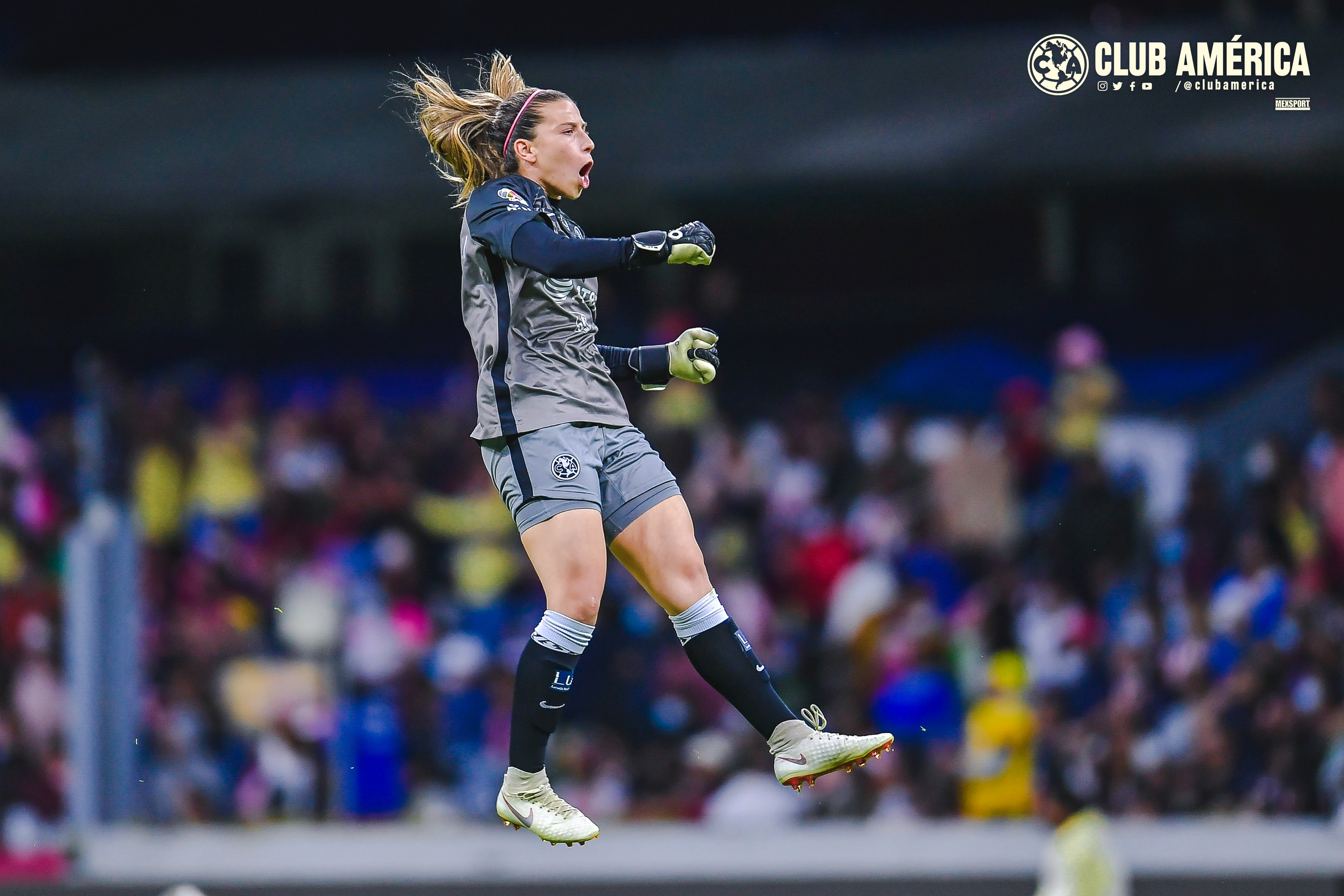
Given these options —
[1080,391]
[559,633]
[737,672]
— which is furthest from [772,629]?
[559,633]

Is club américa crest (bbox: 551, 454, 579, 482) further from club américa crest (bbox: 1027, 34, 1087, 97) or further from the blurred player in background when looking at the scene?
the blurred player in background

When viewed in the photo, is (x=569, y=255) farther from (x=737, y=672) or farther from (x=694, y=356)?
(x=737, y=672)

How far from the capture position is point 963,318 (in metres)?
15.7

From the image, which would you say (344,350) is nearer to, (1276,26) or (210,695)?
(210,695)

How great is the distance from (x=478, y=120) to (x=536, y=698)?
1.66 metres

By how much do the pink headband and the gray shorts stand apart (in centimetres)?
84

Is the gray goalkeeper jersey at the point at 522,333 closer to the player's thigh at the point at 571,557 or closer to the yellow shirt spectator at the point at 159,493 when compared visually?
the player's thigh at the point at 571,557

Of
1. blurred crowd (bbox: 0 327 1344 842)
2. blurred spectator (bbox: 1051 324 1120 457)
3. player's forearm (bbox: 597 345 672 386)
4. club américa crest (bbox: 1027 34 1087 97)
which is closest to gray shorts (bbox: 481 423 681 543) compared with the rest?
player's forearm (bbox: 597 345 672 386)

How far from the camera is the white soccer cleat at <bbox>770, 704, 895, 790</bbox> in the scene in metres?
5.18

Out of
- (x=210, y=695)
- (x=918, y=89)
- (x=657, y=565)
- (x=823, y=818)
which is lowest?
(x=823, y=818)

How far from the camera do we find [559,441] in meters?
5.09

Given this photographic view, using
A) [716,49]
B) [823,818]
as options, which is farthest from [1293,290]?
[823,818]

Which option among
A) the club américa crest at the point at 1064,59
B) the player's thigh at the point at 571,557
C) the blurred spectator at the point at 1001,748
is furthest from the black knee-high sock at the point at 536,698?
the blurred spectator at the point at 1001,748

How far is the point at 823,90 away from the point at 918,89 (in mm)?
849
